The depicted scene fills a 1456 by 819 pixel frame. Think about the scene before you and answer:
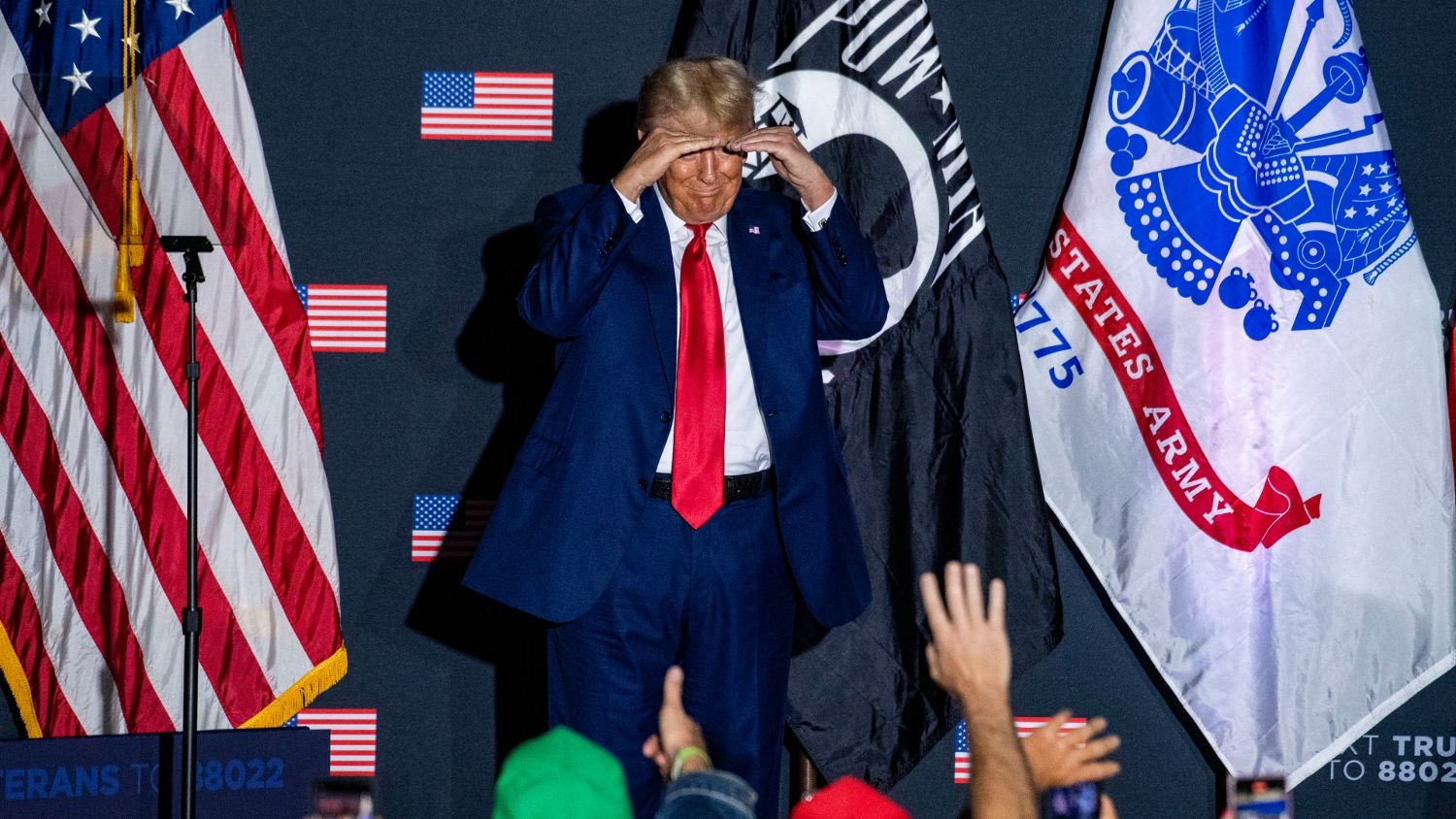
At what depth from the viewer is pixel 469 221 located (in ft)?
11.2

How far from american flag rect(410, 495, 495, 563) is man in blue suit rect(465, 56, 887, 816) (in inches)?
36.6

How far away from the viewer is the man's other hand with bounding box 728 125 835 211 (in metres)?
2.46

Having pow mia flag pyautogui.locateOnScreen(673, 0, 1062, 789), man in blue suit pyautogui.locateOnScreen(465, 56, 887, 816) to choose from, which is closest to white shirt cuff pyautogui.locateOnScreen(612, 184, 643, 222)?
man in blue suit pyautogui.locateOnScreen(465, 56, 887, 816)

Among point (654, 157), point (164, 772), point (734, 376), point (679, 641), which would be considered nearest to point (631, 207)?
point (654, 157)

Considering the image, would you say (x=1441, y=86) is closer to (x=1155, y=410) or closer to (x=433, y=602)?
(x=1155, y=410)

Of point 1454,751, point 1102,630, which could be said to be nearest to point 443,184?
point 1102,630

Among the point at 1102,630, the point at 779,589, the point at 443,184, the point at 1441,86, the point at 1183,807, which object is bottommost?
the point at 1183,807

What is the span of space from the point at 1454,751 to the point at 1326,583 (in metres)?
0.67

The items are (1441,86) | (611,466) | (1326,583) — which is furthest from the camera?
(1441,86)

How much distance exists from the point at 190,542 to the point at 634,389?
864mm

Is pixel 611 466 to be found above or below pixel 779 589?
above

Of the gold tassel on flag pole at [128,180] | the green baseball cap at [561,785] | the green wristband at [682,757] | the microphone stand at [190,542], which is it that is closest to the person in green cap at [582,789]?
the green baseball cap at [561,785]

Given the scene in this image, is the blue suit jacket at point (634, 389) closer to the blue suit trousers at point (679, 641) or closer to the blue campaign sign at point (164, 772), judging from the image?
the blue suit trousers at point (679, 641)

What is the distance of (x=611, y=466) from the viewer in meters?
2.48
